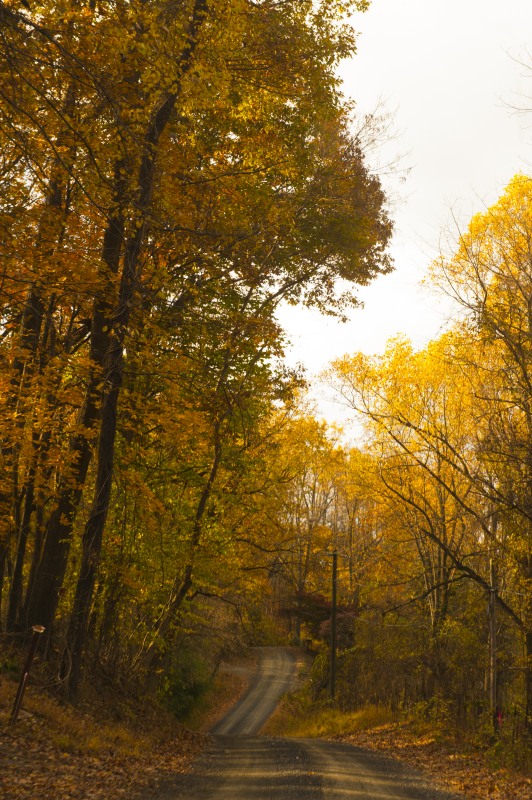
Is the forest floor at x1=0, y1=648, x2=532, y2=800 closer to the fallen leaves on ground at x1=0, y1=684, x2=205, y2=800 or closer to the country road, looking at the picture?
the fallen leaves on ground at x1=0, y1=684, x2=205, y2=800

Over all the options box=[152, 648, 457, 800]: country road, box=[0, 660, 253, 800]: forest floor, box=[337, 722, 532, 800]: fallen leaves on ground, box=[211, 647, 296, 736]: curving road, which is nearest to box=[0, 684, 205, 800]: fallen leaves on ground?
box=[0, 660, 253, 800]: forest floor

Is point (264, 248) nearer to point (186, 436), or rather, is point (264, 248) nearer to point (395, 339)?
point (186, 436)

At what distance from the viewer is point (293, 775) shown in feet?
34.1

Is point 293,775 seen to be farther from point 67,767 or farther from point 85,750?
point 67,767

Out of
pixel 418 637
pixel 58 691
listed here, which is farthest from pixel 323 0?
pixel 418 637

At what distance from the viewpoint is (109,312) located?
32.4 feet

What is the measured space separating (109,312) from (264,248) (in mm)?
5587

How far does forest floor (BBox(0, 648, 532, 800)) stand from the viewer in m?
7.24

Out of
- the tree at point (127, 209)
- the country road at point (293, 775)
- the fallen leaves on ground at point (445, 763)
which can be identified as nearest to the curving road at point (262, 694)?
the fallen leaves on ground at point (445, 763)

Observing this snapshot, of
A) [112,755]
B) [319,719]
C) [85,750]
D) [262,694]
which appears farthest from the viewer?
[262,694]

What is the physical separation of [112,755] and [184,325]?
6137mm

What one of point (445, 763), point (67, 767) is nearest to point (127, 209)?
point (67, 767)

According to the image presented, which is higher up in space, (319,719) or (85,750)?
(85,750)

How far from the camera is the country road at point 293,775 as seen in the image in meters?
8.84
